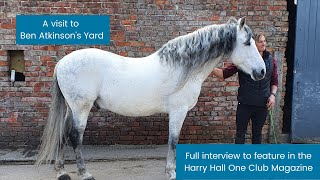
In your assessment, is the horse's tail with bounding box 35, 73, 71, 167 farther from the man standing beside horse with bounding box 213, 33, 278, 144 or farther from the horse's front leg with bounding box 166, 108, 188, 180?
the man standing beside horse with bounding box 213, 33, 278, 144

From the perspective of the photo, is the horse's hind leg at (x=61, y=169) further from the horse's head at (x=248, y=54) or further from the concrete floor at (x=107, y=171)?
the horse's head at (x=248, y=54)

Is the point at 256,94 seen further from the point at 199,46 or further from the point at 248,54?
the point at 199,46

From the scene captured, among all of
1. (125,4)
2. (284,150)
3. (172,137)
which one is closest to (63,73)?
(172,137)

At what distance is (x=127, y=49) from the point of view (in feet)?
17.9

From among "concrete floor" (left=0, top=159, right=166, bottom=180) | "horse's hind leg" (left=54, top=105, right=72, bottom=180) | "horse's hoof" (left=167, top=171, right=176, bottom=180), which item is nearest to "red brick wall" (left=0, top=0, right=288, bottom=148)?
"concrete floor" (left=0, top=159, right=166, bottom=180)

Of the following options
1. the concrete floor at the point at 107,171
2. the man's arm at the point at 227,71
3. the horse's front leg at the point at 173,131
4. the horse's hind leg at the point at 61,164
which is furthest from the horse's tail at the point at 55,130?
the man's arm at the point at 227,71

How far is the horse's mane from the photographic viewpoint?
386 centimetres

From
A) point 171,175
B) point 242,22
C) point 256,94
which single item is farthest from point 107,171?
point 242,22

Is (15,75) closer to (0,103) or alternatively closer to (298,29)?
(0,103)

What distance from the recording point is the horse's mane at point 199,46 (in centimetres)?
386

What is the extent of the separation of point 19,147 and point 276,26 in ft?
13.4

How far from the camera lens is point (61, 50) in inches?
213

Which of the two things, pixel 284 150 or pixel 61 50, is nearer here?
pixel 284 150

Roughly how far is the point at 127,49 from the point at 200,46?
1.82 m
